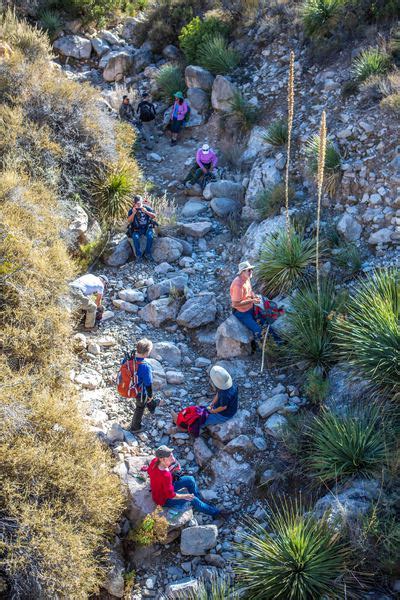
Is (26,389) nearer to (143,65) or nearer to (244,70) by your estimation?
(244,70)

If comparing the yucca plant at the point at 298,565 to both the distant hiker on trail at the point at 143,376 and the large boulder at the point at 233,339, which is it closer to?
the distant hiker on trail at the point at 143,376

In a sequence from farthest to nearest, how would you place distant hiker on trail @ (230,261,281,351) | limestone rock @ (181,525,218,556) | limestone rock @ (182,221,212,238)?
limestone rock @ (182,221,212,238), distant hiker on trail @ (230,261,281,351), limestone rock @ (181,525,218,556)

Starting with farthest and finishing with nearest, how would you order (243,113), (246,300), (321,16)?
1. (243,113)
2. (321,16)
3. (246,300)

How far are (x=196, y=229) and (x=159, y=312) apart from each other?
8.10ft

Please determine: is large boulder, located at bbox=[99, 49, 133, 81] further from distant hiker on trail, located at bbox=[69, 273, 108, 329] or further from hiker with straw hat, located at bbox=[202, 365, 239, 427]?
hiker with straw hat, located at bbox=[202, 365, 239, 427]

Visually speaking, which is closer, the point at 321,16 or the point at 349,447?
the point at 349,447

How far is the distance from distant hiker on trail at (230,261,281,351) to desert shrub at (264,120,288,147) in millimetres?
4168

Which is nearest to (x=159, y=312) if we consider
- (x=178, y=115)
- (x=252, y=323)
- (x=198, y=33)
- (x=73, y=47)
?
(x=252, y=323)

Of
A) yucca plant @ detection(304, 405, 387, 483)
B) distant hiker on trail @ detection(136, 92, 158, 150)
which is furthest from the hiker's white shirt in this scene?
distant hiker on trail @ detection(136, 92, 158, 150)

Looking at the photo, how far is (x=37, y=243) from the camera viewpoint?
9.12 meters

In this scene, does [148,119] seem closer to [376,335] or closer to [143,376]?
[143,376]

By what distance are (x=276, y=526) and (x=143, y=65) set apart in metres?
13.6

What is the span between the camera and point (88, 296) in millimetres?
9273

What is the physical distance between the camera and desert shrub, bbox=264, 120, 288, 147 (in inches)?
459
